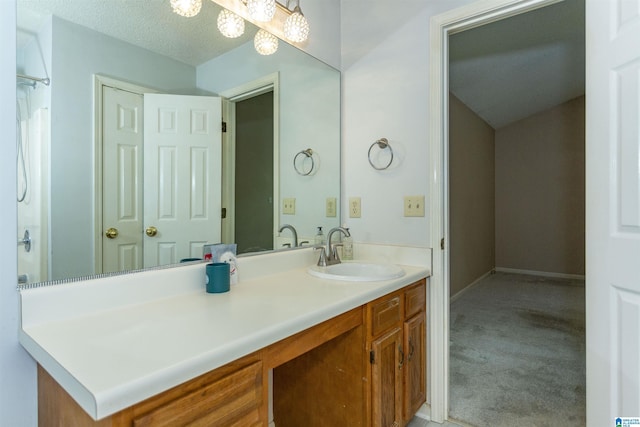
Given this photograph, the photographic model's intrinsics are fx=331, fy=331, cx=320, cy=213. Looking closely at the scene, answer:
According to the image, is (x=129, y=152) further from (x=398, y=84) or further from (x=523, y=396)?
(x=523, y=396)

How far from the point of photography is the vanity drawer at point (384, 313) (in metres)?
1.29

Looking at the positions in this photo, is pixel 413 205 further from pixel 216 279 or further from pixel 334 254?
pixel 216 279

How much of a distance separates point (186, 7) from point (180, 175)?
25.7 inches

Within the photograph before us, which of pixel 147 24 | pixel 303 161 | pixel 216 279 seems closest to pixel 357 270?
pixel 303 161

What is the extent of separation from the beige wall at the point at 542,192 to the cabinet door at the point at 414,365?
481 cm

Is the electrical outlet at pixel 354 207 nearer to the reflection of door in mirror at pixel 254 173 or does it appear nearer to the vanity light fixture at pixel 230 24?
the reflection of door in mirror at pixel 254 173

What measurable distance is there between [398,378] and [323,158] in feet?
3.94

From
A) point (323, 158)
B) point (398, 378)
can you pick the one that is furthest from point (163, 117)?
point (398, 378)

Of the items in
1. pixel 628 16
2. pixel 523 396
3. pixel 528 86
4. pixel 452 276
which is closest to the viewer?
pixel 628 16

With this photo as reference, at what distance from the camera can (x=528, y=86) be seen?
414 centimetres

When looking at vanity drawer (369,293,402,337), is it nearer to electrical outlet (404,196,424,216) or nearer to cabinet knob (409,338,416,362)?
cabinet knob (409,338,416,362)

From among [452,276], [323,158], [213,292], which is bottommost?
[452,276]

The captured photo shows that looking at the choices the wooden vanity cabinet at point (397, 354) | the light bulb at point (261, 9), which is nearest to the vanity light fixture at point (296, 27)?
the light bulb at point (261, 9)

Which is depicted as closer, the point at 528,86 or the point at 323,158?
the point at 323,158
